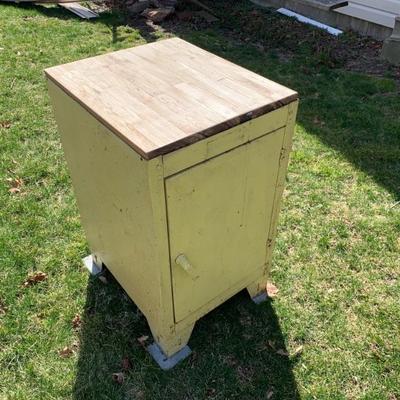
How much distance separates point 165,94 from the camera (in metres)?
1.74

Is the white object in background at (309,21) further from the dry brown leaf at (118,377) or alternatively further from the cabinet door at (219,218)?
the dry brown leaf at (118,377)

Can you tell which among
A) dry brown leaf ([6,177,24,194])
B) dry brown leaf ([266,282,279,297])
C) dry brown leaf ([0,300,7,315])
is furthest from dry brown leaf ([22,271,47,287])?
dry brown leaf ([266,282,279,297])

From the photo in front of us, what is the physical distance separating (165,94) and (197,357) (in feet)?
4.77

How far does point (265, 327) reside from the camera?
247 centimetres

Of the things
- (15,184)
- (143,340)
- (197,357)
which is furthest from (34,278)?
(197,357)

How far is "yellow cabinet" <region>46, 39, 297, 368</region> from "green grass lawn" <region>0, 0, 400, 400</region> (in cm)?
29

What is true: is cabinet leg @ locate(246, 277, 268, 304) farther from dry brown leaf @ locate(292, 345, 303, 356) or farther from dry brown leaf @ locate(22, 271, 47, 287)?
dry brown leaf @ locate(22, 271, 47, 287)

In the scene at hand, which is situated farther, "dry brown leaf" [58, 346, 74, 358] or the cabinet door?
"dry brown leaf" [58, 346, 74, 358]

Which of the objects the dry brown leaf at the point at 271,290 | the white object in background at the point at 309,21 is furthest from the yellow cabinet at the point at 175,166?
the white object in background at the point at 309,21

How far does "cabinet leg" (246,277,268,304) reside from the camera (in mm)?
2507

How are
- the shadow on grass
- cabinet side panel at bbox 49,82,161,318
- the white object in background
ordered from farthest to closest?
the white object in background
the shadow on grass
cabinet side panel at bbox 49,82,161,318

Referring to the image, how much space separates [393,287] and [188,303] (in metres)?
1.45

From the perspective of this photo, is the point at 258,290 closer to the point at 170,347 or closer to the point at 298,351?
the point at 298,351

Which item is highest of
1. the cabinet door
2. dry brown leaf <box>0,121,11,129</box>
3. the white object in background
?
the cabinet door
